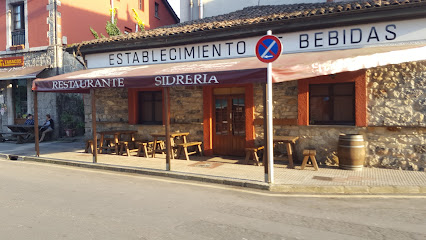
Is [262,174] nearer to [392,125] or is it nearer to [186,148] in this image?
[186,148]

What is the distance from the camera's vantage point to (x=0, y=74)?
15656mm

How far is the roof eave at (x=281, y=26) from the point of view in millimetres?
7688

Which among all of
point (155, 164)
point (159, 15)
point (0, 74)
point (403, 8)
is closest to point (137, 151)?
point (155, 164)

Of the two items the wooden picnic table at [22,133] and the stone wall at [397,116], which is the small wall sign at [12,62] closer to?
the wooden picnic table at [22,133]

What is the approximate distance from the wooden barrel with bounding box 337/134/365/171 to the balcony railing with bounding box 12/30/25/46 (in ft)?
50.3

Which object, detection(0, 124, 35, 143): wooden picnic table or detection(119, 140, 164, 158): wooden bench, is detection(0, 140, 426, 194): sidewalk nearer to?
detection(119, 140, 164, 158): wooden bench

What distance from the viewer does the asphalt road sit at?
13.2 ft

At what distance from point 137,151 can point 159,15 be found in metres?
16.3

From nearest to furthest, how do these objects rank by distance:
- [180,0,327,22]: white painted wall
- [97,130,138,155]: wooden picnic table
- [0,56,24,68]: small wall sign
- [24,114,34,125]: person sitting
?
[97,130,138,155]: wooden picnic table, [24,114,34,125]: person sitting, [0,56,24,68]: small wall sign, [180,0,327,22]: white painted wall

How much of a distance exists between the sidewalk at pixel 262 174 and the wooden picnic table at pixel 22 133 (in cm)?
387

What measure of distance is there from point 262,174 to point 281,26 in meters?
4.16

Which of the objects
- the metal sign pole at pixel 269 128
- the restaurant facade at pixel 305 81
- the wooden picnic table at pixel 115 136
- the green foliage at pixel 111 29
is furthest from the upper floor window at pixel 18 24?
the metal sign pole at pixel 269 128

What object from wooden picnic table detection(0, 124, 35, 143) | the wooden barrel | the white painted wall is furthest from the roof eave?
the white painted wall

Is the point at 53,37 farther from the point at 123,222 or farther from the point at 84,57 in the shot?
the point at 123,222
